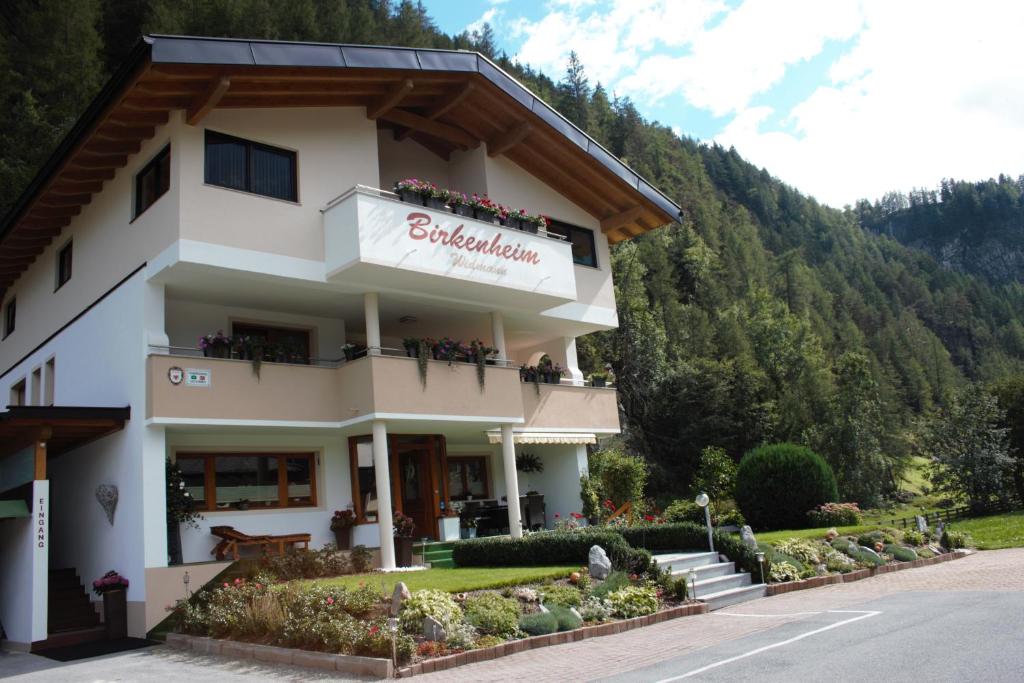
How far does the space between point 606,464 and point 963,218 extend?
672 ft

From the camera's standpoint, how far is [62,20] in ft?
116

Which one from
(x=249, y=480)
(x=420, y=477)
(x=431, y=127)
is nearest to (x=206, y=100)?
(x=431, y=127)

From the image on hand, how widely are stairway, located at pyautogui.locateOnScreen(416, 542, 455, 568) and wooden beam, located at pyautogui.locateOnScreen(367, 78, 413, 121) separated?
10.3 m

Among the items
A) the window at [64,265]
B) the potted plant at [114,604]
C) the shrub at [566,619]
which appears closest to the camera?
the shrub at [566,619]

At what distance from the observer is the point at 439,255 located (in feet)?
61.9

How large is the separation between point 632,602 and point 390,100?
41.0 feet

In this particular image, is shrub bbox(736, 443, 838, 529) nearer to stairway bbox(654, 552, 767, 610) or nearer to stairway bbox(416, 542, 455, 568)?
stairway bbox(654, 552, 767, 610)

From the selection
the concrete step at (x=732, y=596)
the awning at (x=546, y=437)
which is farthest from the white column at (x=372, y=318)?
the concrete step at (x=732, y=596)

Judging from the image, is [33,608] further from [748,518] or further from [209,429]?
[748,518]

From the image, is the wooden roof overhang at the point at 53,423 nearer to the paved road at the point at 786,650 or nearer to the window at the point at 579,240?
the paved road at the point at 786,650

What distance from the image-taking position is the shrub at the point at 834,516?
2348 centimetres

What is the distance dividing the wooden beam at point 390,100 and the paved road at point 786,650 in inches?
491

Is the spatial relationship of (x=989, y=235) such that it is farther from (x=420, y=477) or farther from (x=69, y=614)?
(x=69, y=614)

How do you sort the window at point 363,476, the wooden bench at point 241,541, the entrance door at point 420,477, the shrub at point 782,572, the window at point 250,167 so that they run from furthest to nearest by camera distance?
the entrance door at point 420,477
the window at point 363,476
the window at point 250,167
the wooden bench at point 241,541
the shrub at point 782,572
